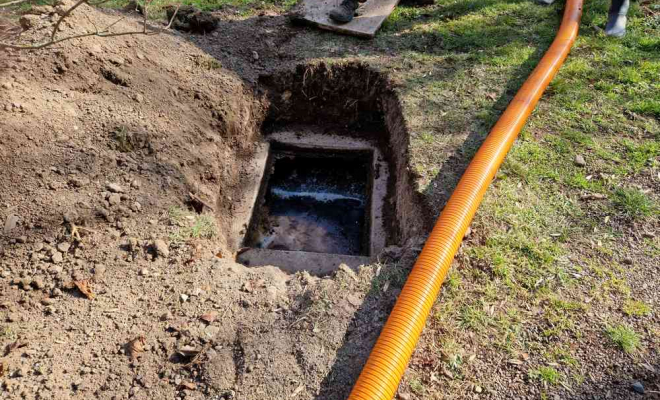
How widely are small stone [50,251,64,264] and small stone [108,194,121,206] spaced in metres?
0.50

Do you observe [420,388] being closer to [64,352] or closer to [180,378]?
[180,378]

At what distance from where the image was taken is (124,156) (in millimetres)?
3434

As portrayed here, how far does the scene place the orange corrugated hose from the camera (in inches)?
82.5

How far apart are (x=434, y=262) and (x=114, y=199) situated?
7.73ft

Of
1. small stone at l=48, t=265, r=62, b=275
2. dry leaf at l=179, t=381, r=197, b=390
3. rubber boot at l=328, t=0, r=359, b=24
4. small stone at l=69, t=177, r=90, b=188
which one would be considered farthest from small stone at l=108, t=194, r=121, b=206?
rubber boot at l=328, t=0, r=359, b=24

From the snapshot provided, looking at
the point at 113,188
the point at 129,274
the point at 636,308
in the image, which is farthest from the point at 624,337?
the point at 113,188

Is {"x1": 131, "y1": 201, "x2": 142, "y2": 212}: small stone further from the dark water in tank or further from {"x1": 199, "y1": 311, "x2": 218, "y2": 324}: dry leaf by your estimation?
→ the dark water in tank

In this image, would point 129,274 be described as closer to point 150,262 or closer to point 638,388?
point 150,262

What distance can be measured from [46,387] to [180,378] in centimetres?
67

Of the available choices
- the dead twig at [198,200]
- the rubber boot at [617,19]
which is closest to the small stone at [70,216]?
the dead twig at [198,200]

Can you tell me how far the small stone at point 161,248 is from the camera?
2904mm

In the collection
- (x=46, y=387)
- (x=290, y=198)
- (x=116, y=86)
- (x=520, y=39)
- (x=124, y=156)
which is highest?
(x=520, y=39)

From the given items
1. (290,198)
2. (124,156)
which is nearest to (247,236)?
(290,198)

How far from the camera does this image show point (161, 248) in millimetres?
2914
